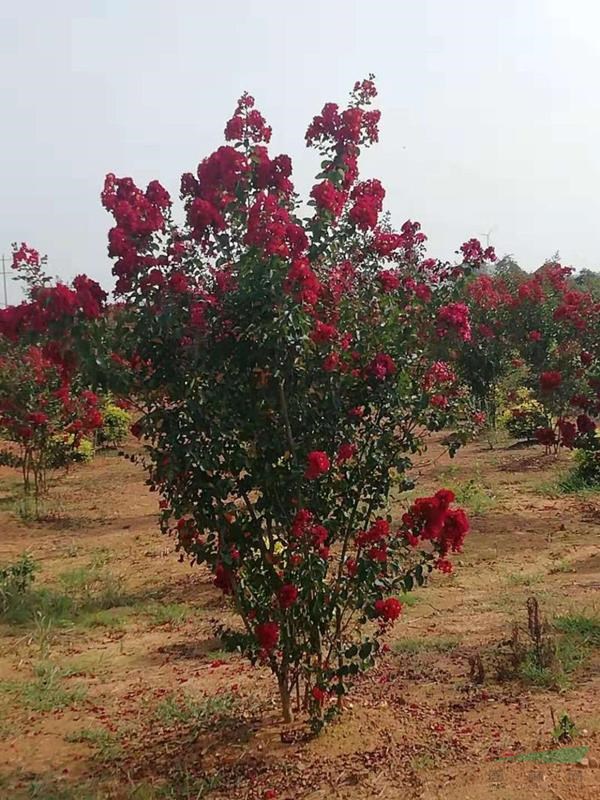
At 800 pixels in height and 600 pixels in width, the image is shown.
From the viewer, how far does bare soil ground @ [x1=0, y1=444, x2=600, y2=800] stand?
352cm

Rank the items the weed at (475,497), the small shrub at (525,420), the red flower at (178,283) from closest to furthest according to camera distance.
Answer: the red flower at (178,283)
the weed at (475,497)
the small shrub at (525,420)

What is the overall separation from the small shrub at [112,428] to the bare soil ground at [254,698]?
783 centimetres

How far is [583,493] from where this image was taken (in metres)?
9.52

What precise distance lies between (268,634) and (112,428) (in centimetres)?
1285

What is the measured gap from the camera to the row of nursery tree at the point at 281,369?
3.36 m

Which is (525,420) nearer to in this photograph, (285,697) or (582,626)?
(582,626)

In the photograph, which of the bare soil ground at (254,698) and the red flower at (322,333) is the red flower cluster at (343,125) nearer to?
the red flower at (322,333)

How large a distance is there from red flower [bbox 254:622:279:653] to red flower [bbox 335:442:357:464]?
29.4 inches

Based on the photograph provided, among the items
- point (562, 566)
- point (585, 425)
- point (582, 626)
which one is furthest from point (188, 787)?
point (562, 566)

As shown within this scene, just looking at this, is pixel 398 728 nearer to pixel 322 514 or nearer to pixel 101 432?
pixel 322 514

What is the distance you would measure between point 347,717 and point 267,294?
6.73 ft

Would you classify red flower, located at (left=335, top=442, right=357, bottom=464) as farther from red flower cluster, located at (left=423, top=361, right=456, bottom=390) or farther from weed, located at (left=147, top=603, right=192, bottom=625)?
weed, located at (left=147, top=603, right=192, bottom=625)

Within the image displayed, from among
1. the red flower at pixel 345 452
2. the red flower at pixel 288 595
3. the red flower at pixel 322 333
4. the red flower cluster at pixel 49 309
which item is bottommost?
the red flower at pixel 288 595

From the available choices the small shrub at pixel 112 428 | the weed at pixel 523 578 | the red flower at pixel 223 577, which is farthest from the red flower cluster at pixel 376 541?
the small shrub at pixel 112 428
